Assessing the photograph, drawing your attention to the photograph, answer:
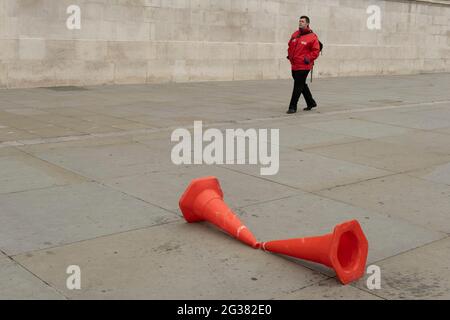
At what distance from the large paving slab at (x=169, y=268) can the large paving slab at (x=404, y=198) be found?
63.8 inches

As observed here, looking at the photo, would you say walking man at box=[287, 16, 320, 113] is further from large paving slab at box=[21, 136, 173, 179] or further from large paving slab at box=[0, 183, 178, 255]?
large paving slab at box=[0, 183, 178, 255]

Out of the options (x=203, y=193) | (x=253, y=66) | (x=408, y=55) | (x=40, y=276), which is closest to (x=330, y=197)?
(x=203, y=193)

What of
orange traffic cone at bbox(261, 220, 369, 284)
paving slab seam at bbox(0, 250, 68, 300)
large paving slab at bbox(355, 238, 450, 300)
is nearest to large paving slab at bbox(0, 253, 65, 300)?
paving slab seam at bbox(0, 250, 68, 300)

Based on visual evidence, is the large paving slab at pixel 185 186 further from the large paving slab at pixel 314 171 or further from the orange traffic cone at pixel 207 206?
the orange traffic cone at pixel 207 206

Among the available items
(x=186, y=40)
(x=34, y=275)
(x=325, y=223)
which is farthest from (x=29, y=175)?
(x=186, y=40)

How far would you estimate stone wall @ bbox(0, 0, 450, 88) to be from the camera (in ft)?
47.3

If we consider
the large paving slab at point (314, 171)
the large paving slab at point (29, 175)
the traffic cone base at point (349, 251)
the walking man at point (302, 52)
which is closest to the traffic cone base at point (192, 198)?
the traffic cone base at point (349, 251)

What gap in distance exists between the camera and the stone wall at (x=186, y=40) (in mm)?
14430

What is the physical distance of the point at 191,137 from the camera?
919 centimetres

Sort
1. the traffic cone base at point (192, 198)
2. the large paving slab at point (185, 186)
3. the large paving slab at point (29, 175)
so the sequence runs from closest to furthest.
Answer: the traffic cone base at point (192, 198) < the large paving slab at point (185, 186) < the large paving slab at point (29, 175)

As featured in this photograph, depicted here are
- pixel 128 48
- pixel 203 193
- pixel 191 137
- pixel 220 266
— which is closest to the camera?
pixel 220 266

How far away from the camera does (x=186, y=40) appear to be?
17.2m
